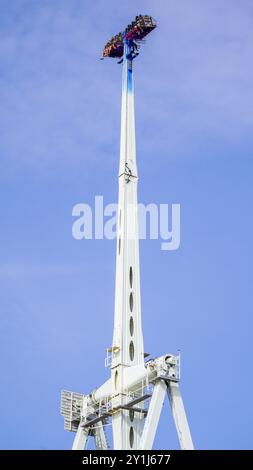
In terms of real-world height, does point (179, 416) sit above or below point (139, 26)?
below

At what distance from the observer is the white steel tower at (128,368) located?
86.4m

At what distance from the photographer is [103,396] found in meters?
96.9

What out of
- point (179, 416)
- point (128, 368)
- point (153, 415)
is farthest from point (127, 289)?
point (153, 415)

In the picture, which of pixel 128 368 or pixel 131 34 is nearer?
pixel 128 368

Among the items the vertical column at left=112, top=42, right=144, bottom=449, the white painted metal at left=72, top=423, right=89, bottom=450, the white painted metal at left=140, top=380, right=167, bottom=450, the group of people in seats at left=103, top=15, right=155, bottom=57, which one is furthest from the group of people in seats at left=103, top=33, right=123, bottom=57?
→ the white painted metal at left=140, top=380, right=167, bottom=450

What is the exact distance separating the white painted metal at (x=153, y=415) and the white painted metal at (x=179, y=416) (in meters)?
0.90

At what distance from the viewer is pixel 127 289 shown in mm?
96938

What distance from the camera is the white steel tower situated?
8638 cm

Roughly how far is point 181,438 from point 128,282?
1853 centimetres

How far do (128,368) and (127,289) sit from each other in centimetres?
841

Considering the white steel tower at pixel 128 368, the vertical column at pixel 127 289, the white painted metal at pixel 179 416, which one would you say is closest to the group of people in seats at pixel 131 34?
the white steel tower at pixel 128 368

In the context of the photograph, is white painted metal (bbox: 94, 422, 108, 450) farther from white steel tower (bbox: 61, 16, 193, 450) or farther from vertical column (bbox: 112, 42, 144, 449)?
vertical column (bbox: 112, 42, 144, 449)

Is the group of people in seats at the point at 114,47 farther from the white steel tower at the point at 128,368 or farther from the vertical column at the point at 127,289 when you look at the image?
the vertical column at the point at 127,289

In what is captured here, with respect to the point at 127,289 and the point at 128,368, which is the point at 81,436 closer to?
the point at 128,368
